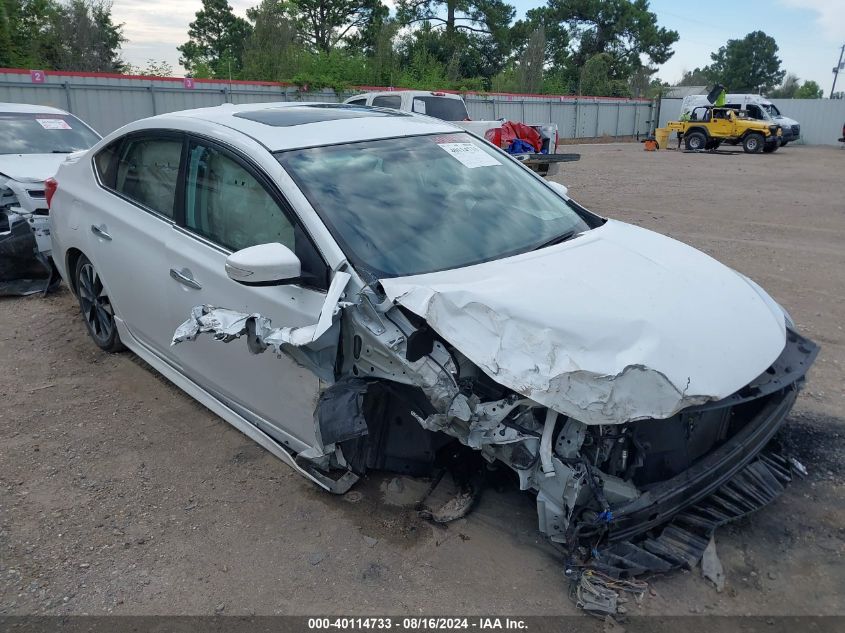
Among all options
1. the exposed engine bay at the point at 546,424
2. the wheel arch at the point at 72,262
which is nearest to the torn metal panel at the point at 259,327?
the exposed engine bay at the point at 546,424

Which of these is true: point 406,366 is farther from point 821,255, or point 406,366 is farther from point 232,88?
point 232,88

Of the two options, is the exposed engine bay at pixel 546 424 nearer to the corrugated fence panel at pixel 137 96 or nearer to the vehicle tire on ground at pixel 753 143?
the corrugated fence panel at pixel 137 96

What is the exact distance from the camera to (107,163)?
434cm

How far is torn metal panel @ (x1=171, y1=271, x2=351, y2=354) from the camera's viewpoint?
8.34 ft

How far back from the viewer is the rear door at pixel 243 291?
113 inches

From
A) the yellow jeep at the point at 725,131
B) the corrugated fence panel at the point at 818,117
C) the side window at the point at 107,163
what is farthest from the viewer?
the corrugated fence panel at the point at 818,117

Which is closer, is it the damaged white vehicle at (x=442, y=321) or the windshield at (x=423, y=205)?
the damaged white vehicle at (x=442, y=321)

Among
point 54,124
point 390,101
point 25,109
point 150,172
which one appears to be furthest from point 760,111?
point 150,172

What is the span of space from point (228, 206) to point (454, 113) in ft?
39.1

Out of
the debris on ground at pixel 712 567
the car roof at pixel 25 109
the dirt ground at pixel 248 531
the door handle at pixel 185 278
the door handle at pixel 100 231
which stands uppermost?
the car roof at pixel 25 109

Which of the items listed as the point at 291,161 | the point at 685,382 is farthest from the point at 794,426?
the point at 291,161

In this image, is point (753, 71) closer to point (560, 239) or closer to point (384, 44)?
point (384, 44)

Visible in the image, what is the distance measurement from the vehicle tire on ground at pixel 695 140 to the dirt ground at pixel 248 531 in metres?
25.6

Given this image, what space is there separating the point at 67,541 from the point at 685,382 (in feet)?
8.75
